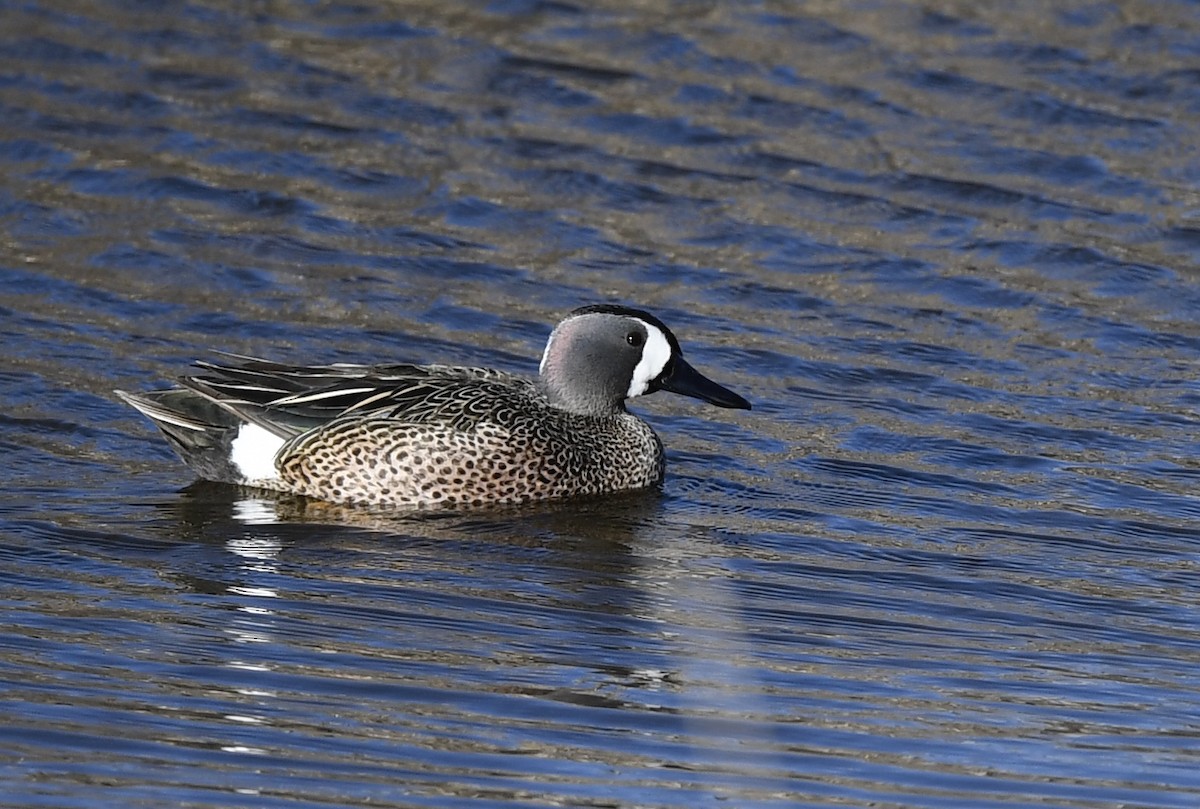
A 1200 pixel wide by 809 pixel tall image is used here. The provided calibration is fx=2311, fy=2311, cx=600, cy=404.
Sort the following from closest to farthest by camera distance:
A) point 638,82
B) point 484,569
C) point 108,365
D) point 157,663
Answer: point 157,663 < point 484,569 < point 108,365 < point 638,82

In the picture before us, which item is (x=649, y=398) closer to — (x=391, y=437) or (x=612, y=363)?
(x=612, y=363)

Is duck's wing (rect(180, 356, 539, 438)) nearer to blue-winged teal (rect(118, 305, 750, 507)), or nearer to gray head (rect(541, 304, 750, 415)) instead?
blue-winged teal (rect(118, 305, 750, 507))

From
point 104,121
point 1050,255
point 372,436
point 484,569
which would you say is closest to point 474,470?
point 372,436

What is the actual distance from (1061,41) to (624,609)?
8245mm

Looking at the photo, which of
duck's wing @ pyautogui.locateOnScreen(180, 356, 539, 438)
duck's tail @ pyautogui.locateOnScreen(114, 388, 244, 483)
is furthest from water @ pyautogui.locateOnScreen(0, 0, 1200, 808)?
duck's wing @ pyautogui.locateOnScreen(180, 356, 539, 438)

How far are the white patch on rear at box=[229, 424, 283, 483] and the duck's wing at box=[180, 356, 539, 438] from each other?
0.04 m

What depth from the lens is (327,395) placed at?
328 inches

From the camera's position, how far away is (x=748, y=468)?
8.70 metres

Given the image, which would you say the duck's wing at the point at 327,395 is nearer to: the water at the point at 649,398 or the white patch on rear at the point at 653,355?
the water at the point at 649,398

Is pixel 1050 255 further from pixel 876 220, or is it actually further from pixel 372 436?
pixel 372 436

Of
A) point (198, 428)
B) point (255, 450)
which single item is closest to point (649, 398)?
point (255, 450)

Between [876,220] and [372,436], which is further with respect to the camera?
[876,220]

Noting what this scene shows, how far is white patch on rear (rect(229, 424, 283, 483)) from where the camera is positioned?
A: 835cm

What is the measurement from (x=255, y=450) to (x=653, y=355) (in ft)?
5.02
